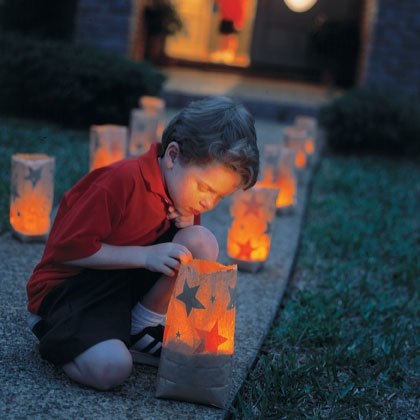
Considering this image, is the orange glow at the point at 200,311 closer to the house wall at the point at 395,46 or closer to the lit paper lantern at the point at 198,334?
the lit paper lantern at the point at 198,334

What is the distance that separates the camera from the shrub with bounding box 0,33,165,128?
675 cm

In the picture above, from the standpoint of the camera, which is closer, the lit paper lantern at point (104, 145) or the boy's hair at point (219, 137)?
the boy's hair at point (219, 137)

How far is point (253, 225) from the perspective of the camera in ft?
11.5

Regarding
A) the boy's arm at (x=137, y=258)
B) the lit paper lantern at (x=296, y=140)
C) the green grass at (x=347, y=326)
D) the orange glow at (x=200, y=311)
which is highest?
the lit paper lantern at (x=296, y=140)

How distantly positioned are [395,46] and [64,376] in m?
8.34

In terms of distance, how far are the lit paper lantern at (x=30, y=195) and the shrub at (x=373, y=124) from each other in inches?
177

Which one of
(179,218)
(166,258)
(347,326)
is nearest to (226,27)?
(347,326)

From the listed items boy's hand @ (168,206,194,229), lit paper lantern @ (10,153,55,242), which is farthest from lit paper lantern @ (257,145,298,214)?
boy's hand @ (168,206,194,229)

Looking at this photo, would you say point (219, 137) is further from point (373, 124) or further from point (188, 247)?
point (373, 124)

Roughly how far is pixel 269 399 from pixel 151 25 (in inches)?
370

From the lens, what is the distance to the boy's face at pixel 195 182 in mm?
2125

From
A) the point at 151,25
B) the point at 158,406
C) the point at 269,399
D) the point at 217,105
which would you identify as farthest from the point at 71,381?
the point at 151,25

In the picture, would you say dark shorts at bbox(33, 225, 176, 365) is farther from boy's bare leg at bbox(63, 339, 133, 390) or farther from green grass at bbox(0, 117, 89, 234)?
green grass at bbox(0, 117, 89, 234)

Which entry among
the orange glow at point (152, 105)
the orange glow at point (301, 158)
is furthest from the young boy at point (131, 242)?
the orange glow at point (152, 105)
